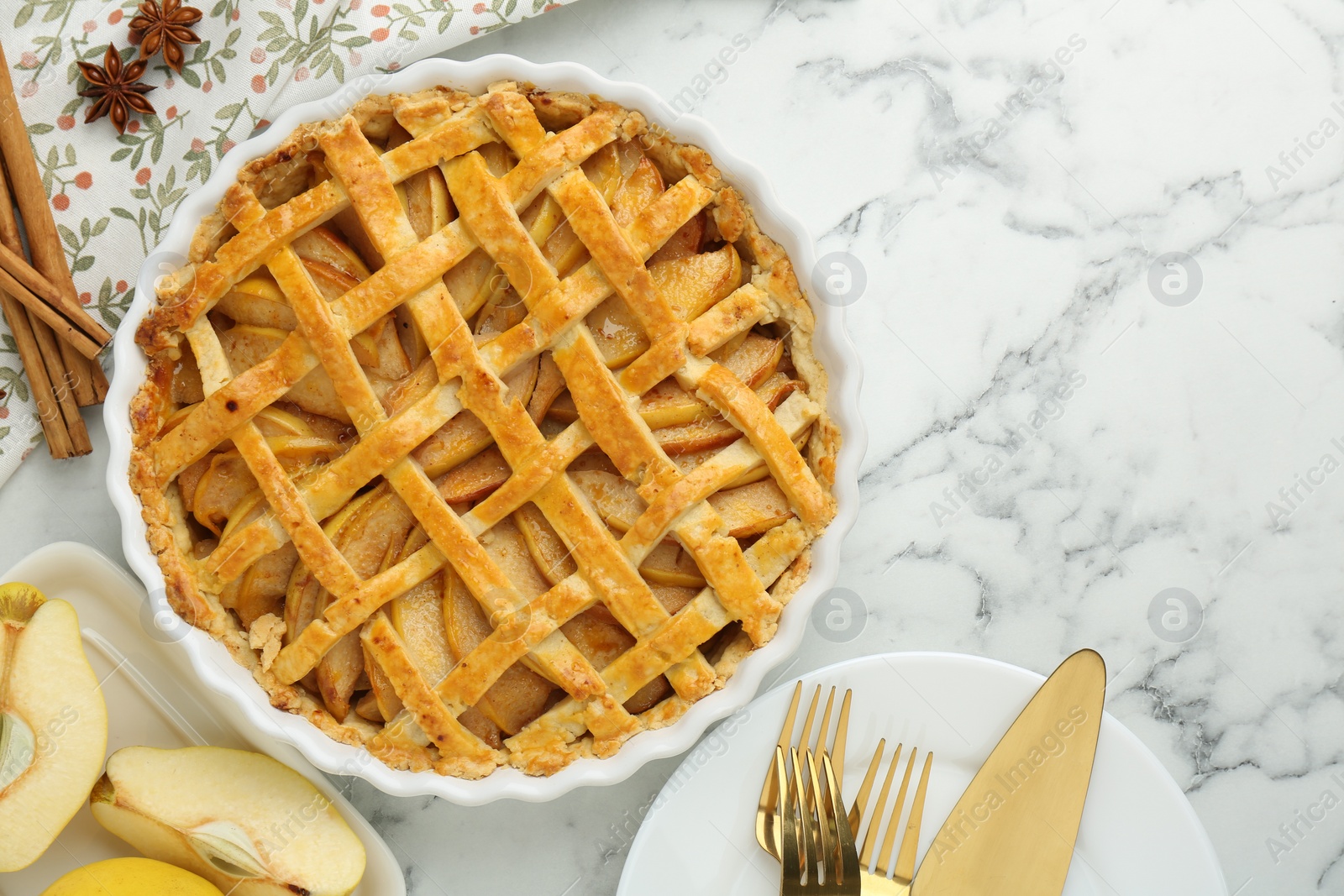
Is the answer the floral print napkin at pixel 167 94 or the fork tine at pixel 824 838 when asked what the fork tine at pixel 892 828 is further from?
the floral print napkin at pixel 167 94

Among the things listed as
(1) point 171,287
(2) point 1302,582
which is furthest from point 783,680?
(1) point 171,287

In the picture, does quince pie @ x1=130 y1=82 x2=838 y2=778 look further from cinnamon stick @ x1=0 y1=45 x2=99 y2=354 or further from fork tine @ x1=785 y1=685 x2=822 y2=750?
cinnamon stick @ x1=0 y1=45 x2=99 y2=354

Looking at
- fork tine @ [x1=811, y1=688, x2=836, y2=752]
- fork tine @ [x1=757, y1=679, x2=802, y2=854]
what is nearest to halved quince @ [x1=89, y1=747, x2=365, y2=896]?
fork tine @ [x1=757, y1=679, x2=802, y2=854]

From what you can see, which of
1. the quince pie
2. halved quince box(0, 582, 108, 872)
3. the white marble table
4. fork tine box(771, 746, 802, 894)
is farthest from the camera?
the white marble table

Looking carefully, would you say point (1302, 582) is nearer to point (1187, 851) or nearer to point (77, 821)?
point (1187, 851)

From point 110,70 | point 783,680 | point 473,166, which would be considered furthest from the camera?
point 783,680

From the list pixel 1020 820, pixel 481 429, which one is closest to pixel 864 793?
pixel 1020 820

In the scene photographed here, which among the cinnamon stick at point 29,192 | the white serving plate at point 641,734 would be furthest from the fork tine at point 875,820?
the cinnamon stick at point 29,192
